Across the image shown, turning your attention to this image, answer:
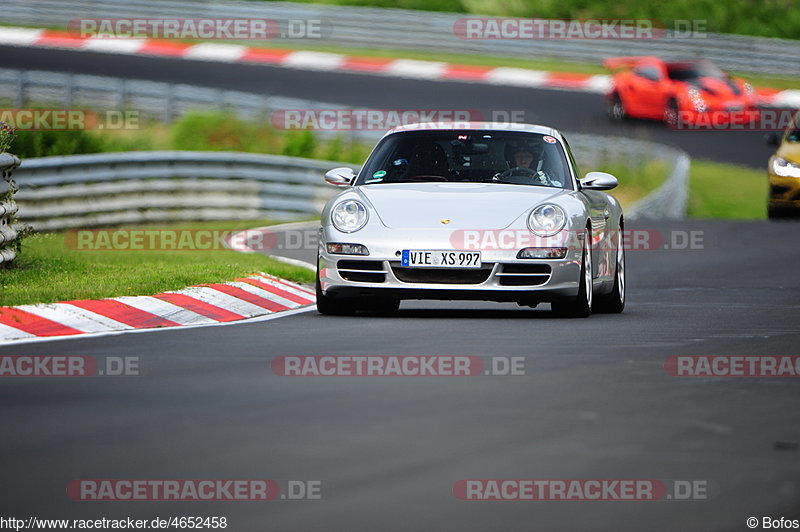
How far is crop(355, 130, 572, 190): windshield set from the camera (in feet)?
39.7

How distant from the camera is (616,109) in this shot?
3744 centimetres

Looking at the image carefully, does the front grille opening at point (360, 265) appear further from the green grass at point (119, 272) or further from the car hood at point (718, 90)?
the car hood at point (718, 90)

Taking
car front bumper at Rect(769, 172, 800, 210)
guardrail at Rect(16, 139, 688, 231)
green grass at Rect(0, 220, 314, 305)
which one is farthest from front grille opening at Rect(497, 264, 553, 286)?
car front bumper at Rect(769, 172, 800, 210)

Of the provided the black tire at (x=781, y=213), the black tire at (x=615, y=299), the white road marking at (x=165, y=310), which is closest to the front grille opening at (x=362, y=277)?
the white road marking at (x=165, y=310)

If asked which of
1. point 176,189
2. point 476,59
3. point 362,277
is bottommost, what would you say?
point 176,189

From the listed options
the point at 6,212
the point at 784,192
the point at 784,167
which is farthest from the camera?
the point at 784,192

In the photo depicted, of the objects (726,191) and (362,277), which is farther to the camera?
(726,191)

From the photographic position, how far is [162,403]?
713cm

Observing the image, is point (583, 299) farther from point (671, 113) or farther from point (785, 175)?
point (671, 113)

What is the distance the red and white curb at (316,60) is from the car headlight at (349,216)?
1169 inches

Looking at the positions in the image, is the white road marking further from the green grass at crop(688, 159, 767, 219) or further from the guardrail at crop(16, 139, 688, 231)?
the green grass at crop(688, 159, 767, 219)

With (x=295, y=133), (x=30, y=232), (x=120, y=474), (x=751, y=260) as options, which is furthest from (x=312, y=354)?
(x=295, y=133)

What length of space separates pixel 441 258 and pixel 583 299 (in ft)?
3.75

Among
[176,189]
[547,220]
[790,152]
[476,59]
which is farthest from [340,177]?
[476,59]
